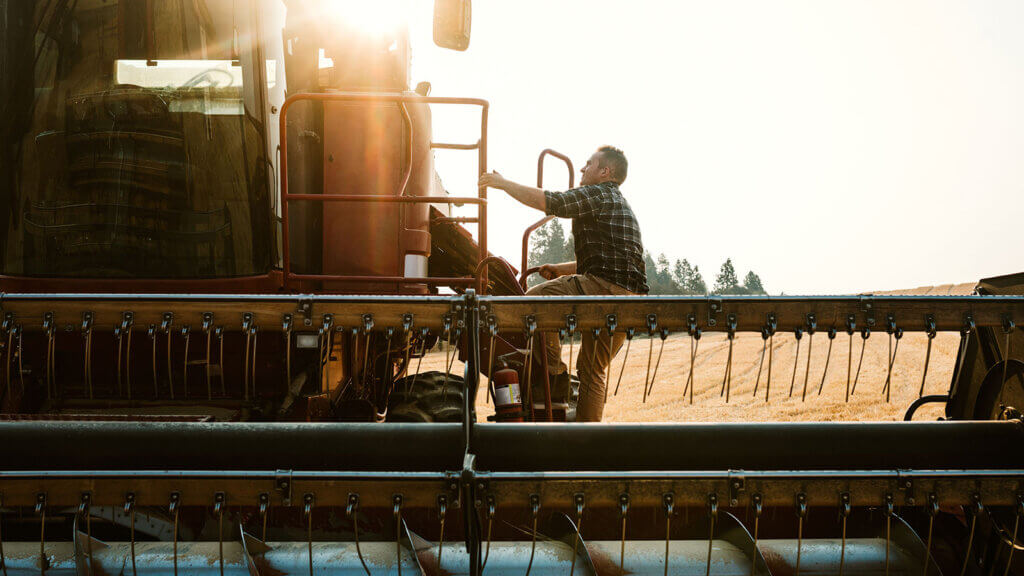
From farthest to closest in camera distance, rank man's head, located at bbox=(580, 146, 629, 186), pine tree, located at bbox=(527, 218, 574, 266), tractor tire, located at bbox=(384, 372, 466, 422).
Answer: pine tree, located at bbox=(527, 218, 574, 266), man's head, located at bbox=(580, 146, 629, 186), tractor tire, located at bbox=(384, 372, 466, 422)

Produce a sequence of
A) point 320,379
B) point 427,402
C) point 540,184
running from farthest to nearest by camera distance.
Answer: point 540,184 → point 427,402 → point 320,379

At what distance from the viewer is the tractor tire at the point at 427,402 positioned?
10.9ft

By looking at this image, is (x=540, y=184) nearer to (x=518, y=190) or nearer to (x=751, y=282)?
(x=518, y=190)

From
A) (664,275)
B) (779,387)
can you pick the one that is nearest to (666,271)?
(664,275)

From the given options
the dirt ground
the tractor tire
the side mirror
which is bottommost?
the dirt ground

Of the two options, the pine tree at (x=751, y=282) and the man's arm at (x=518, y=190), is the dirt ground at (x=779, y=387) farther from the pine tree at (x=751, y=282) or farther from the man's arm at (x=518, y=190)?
the pine tree at (x=751, y=282)

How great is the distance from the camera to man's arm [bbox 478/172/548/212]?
144 inches

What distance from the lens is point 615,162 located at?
428cm

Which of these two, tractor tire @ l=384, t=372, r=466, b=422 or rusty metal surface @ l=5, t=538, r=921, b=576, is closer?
rusty metal surface @ l=5, t=538, r=921, b=576

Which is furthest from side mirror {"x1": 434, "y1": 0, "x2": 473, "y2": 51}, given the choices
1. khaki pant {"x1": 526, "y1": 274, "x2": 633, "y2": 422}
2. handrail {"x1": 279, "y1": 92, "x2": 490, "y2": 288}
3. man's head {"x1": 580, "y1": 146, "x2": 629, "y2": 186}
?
khaki pant {"x1": 526, "y1": 274, "x2": 633, "y2": 422}

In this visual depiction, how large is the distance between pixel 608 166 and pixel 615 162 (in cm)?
5

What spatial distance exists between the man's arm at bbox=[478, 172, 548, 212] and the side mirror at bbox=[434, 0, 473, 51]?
72 cm

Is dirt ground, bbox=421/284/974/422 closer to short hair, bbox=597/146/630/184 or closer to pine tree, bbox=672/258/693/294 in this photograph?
short hair, bbox=597/146/630/184

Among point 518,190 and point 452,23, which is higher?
point 452,23
